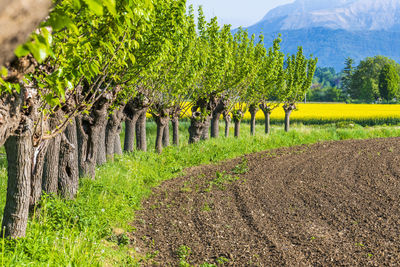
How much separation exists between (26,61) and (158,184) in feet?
31.4

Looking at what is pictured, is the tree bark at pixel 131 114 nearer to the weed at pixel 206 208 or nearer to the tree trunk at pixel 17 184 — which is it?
the weed at pixel 206 208

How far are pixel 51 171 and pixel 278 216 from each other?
18.3ft

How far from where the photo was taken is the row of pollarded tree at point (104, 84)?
474 centimetres

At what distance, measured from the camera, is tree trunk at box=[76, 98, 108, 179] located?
11.9 m

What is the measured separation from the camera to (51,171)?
9.08 meters

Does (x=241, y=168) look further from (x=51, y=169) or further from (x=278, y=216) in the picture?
(x=51, y=169)

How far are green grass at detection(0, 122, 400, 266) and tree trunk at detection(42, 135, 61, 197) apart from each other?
43 cm

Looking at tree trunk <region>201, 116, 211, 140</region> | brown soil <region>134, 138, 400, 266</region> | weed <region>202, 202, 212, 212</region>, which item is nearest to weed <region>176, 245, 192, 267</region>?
brown soil <region>134, 138, 400, 266</region>

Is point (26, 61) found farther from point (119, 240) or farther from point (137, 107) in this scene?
point (137, 107)

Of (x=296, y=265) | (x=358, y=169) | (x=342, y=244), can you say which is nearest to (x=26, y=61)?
(x=296, y=265)

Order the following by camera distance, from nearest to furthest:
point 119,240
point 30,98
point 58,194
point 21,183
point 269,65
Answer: point 30,98 < point 21,183 < point 119,240 < point 58,194 < point 269,65

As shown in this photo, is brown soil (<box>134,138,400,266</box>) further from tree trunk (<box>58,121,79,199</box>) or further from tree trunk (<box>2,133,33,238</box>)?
tree trunk (<box>2,133,33,238</box>)

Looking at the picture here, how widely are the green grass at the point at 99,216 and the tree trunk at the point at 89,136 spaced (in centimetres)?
49

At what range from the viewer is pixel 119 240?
794 centimetres
